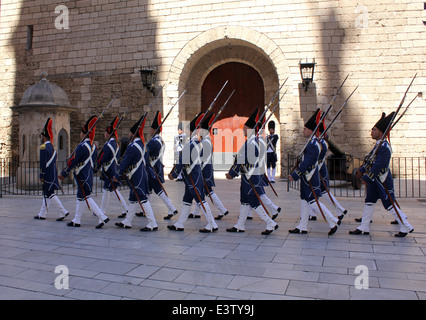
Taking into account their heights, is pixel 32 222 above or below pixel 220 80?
below

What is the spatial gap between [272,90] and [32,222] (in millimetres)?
10105

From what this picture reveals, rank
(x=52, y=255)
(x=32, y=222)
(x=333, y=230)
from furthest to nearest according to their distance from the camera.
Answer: (x=32, y=222), (x=333, y=230), (x=52, y=255)

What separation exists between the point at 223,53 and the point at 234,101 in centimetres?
186

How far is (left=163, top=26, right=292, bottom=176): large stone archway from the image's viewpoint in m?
13.0

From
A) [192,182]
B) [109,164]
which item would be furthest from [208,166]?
[109,164]

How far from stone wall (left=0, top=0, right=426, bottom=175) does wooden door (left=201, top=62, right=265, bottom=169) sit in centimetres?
34

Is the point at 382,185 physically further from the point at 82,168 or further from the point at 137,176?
the point at 82,168

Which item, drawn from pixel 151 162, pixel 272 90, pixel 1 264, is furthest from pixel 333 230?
pixel 272 90

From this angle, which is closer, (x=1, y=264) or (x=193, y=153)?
(x=1, y=264)

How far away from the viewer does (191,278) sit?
396 cm

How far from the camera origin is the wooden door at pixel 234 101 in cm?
1498

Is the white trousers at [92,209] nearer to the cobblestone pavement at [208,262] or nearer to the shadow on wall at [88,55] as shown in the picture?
the cobblestone pavement at [208,262]
